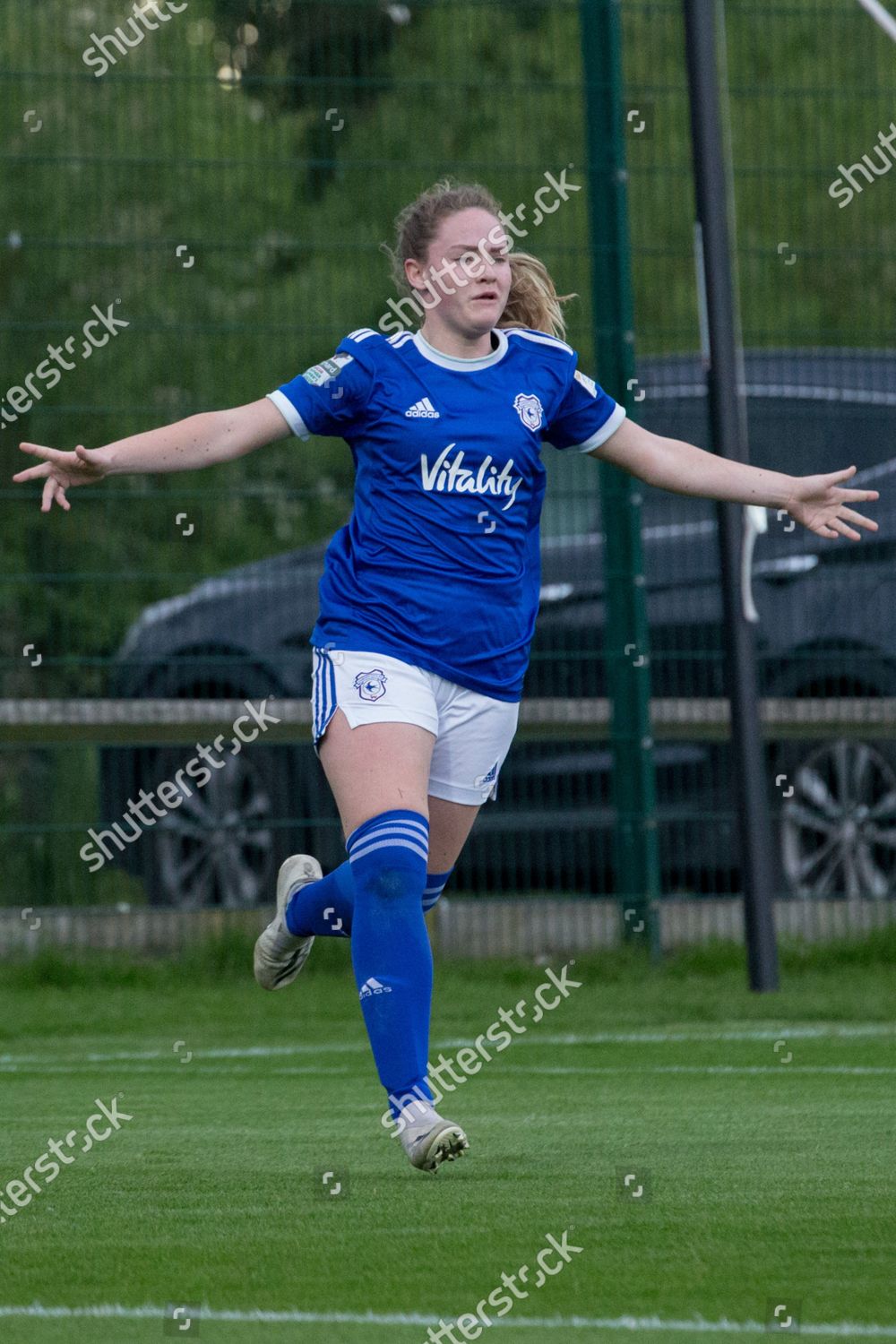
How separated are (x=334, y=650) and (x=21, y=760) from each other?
416cm

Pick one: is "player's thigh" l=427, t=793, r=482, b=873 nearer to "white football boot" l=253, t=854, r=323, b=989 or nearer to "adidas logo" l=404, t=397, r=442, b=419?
"white football boot" l=253, t=854, r=323, b=989

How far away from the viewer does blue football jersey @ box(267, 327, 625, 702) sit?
191 inches

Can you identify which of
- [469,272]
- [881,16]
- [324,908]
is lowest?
[324,908]

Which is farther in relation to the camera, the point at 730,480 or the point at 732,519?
the point at 732,519

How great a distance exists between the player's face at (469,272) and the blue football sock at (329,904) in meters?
1.26

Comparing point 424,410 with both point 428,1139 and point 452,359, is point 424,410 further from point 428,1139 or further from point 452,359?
point 428,1139

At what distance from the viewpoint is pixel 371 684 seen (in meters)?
4.74

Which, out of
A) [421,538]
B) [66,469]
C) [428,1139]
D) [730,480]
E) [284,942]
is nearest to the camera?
[428,1139]

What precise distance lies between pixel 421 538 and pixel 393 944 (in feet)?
2.80

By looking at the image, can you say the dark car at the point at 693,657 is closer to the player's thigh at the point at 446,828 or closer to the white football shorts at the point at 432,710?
the player's thigh at the point at 446,828

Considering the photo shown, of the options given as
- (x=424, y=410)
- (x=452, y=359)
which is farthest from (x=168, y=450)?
(x=452, y=359)

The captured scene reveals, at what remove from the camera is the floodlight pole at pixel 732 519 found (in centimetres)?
840

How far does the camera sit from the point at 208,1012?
27.8 ft

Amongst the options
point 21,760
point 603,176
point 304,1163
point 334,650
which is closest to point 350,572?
point 334,650
